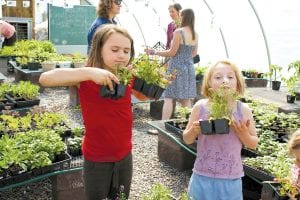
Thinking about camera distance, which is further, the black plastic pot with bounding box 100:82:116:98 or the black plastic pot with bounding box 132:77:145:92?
the black plastic pot with bounding box 132:77:145:92

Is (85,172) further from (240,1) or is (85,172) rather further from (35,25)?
(35,25)

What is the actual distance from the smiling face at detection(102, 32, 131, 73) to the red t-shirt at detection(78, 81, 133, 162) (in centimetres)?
14

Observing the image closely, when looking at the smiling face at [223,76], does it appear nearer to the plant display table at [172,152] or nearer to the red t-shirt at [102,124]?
the red t-shirt at [102,124]

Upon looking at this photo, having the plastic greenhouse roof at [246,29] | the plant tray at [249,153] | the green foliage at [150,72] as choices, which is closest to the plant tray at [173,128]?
the plant tray at [249,153]

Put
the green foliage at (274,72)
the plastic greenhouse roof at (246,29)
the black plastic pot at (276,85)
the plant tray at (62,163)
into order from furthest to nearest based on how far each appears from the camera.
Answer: the plastic greenhouse roof at (246,29) < the green foliage at (274,72) < the black plastic pot at (276,85) < the plant tray at (62,163)

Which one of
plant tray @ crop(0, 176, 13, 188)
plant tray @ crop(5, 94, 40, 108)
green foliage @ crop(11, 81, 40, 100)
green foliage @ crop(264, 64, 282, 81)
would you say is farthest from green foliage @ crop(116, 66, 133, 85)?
green foliage @ crop(264, 64, 282, 81)

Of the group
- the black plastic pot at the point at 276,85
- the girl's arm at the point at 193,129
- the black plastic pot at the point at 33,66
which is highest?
the black plastic pot at the point at 33,66

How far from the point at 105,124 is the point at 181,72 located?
250 centimetres

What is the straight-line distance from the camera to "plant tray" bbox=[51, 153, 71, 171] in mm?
2646

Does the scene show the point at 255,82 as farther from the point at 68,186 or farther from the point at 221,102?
the point at 221,102

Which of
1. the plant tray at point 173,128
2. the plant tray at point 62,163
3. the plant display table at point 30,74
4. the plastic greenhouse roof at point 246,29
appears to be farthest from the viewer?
the plastic greenhouse roof at point 246,29

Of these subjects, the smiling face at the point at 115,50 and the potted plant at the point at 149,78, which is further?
the potted plant at the point at 149,78

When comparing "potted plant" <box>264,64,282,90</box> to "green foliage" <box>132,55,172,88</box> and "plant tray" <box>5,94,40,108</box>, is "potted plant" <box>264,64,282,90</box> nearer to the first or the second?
"plant tray" <box>5,94,40,108</box>

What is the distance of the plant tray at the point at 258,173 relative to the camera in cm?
254
